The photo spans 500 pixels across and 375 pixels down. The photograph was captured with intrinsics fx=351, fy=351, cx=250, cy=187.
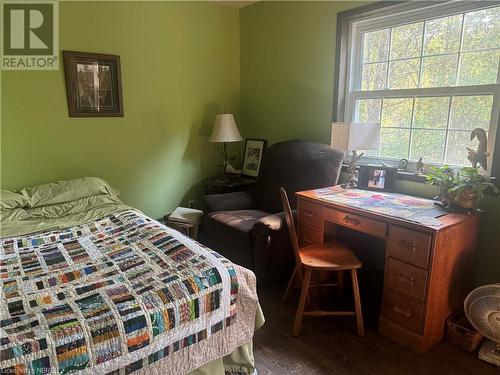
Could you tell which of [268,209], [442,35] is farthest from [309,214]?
[442,35]

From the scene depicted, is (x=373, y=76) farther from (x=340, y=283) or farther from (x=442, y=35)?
(x=340, y=283)

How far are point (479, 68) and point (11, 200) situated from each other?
10.5ft

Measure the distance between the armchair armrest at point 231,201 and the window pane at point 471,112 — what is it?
1.72 metres

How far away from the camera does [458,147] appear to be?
2.35 m

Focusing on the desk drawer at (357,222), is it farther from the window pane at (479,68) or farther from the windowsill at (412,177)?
the window pane at (479,68)

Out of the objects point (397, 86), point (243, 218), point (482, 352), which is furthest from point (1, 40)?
point (482, 352)

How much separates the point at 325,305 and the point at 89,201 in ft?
6.20

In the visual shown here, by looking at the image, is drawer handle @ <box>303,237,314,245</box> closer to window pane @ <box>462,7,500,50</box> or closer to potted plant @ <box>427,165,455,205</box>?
potted plant @ <box>427,165,455,205</box>

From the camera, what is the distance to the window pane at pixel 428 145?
7.99 ft

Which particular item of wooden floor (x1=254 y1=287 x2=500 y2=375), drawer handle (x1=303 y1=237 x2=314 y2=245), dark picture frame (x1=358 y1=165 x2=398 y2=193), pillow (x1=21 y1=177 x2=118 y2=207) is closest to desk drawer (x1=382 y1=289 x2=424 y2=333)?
wooden floor (x1=254 y1=287 x2=500 y2=375)

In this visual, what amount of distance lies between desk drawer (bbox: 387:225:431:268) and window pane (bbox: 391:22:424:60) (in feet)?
4.51

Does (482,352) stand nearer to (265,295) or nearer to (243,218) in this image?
(265,295)

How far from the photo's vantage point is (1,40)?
8.16 ft

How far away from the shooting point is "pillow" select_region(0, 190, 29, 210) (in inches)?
93.3
